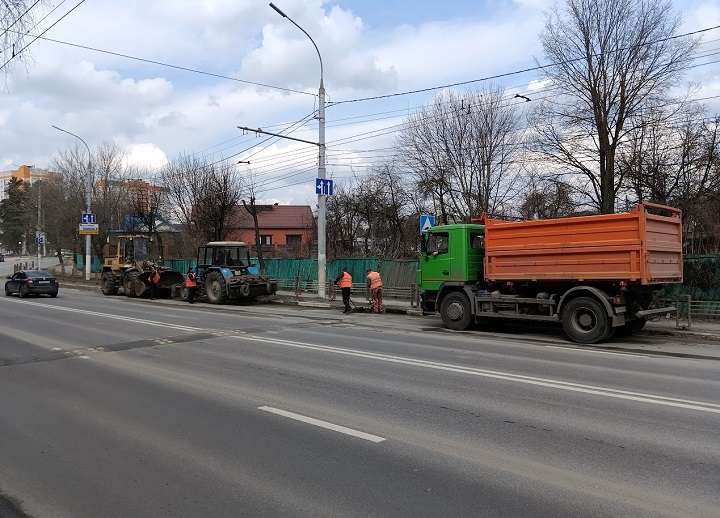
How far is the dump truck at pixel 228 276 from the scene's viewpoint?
23.4 meters

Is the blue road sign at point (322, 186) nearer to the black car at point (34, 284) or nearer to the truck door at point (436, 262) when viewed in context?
the truck door at point (436, 262)

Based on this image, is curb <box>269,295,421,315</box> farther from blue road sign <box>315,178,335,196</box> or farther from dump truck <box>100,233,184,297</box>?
dump truck <box>100,233,184,297</box>

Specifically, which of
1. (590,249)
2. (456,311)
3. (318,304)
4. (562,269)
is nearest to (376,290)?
(318,304)

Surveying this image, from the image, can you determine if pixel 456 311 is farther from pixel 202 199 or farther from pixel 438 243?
pixel 202 199

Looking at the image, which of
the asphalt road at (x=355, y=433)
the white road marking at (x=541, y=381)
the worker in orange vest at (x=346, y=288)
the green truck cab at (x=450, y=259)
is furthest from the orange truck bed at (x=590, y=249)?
the worker in orange vest at (x=346, y=288)

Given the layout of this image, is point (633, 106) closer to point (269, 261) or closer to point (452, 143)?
point (452, 143)

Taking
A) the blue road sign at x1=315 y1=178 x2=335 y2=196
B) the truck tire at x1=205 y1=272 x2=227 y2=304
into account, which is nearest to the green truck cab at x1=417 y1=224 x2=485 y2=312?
the blue road sign at x1=315 y1=178 x2=335 y2=196

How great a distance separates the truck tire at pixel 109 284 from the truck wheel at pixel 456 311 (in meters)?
20.1

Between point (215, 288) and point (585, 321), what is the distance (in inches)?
606

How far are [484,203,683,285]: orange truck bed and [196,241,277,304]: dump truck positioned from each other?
1151 centimetres

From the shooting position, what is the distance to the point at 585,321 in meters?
13.1

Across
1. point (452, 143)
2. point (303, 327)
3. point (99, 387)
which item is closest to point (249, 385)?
point (99, 387)

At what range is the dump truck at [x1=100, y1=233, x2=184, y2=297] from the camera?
91.2 ft

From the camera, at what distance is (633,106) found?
885 inches
